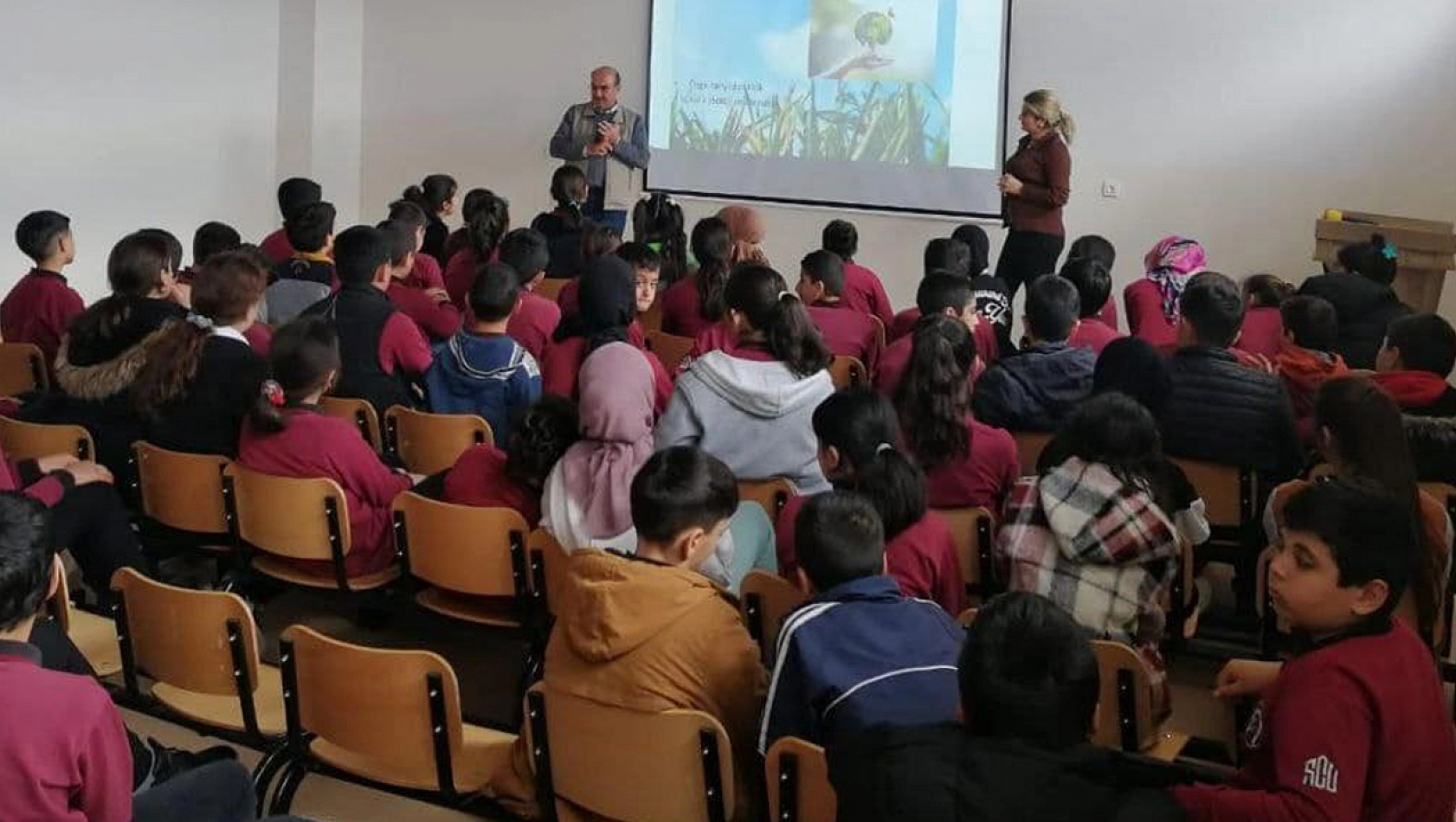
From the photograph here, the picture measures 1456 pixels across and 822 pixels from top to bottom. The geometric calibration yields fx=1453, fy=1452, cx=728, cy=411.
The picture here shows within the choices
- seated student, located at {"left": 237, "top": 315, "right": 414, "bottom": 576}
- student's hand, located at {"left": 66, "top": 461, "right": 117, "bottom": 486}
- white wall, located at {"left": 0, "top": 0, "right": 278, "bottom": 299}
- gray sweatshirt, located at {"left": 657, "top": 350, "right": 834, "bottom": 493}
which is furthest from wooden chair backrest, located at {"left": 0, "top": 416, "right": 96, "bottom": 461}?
white wall, located at {"left": 0, "top": 0, "right": 278, "bottom": 299}

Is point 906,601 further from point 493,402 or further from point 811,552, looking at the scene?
point 493,402

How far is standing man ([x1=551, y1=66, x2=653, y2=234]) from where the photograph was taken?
7.86 meters

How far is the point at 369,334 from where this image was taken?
458 cm

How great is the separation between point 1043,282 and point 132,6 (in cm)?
640

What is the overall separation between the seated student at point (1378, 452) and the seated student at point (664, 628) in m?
1.26

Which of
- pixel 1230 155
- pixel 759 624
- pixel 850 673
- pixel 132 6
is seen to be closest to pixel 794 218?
pixel 1230 155

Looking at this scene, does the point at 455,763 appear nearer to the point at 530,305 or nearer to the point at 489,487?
the point at 489,487

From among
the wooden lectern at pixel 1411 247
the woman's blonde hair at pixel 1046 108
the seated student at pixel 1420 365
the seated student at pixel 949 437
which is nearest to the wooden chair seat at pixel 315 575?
the seated student at pixel 949 437

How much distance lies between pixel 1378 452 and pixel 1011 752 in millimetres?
1770

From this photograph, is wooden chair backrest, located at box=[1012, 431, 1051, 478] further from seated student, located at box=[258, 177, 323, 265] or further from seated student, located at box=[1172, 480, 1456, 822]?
seated student, located at box=[258, 177, 323, 265]

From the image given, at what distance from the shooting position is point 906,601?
234 centimetres

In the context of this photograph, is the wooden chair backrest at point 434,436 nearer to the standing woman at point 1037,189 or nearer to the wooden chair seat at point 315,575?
the wooden chair seat at point 315,575

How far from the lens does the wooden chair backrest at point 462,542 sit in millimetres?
3316

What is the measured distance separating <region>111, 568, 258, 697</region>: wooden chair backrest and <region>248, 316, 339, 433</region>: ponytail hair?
2.72 ft
